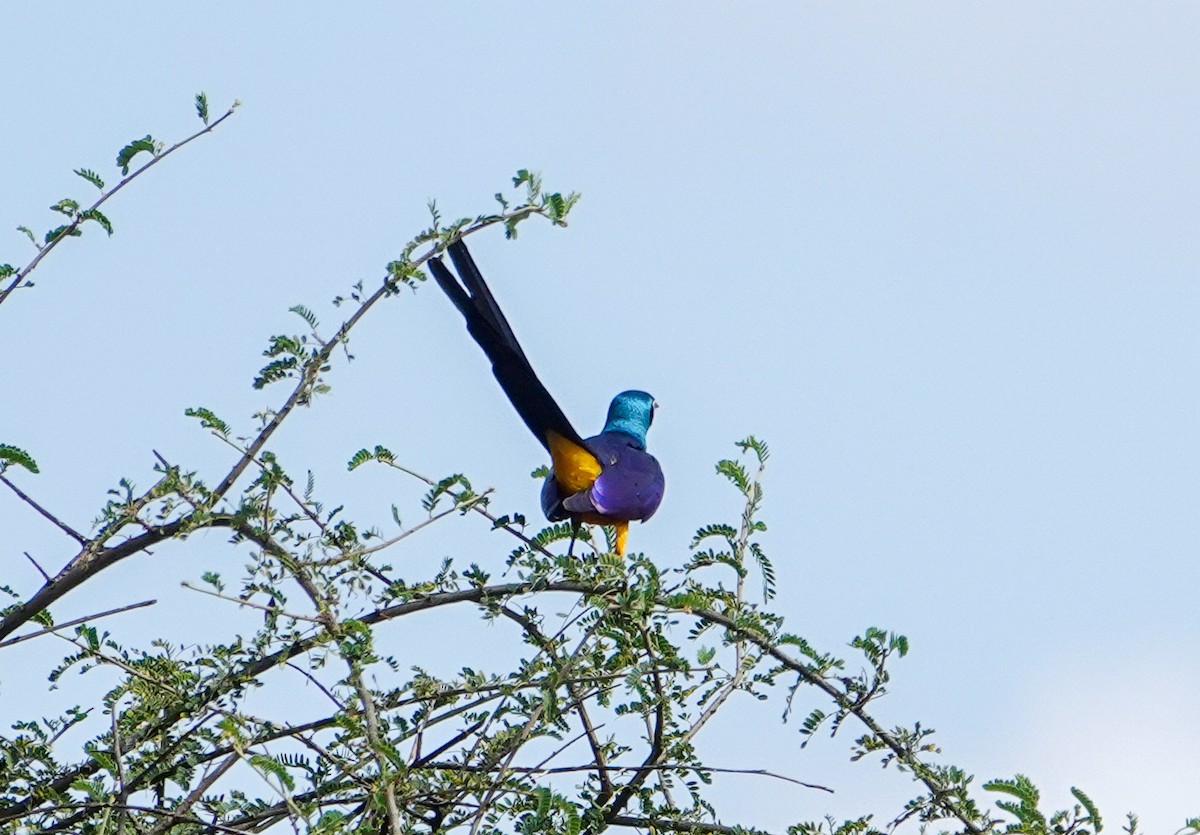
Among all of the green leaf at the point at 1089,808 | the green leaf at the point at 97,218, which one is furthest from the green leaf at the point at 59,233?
the green leaf at the point at 1089,808

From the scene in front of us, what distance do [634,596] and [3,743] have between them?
1658 mm

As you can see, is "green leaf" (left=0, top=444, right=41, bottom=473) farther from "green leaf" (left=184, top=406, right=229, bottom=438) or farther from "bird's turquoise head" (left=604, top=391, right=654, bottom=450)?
"bird's turquoise head" (left=604, top=391, right=654, bottom=450)

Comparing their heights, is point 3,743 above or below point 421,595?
below

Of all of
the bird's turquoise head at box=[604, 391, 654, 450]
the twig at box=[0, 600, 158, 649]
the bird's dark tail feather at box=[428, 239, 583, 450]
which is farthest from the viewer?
the bird's turquoise head at box=[604, 391, 654, 450]

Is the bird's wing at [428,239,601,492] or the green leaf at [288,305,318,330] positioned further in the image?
the bird's wing at [428,239,601,492]

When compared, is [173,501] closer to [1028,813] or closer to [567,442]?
[1028,813]

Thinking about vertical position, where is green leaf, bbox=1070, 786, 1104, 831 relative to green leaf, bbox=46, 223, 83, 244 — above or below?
below

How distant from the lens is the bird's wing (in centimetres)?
514

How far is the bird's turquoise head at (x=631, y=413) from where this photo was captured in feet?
24.4

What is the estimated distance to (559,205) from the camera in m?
3.88

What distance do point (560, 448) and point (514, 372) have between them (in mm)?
622

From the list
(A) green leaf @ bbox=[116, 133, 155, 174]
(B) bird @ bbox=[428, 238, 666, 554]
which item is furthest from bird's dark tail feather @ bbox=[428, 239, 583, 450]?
(A) green leaf @ bbox=[116, 133, 155, 174]

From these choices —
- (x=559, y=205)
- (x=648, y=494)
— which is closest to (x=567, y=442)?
(x=648, y=494)

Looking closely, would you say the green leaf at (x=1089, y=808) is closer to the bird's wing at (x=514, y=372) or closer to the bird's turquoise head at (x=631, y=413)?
the bird's wing at (x=514, y=372)
